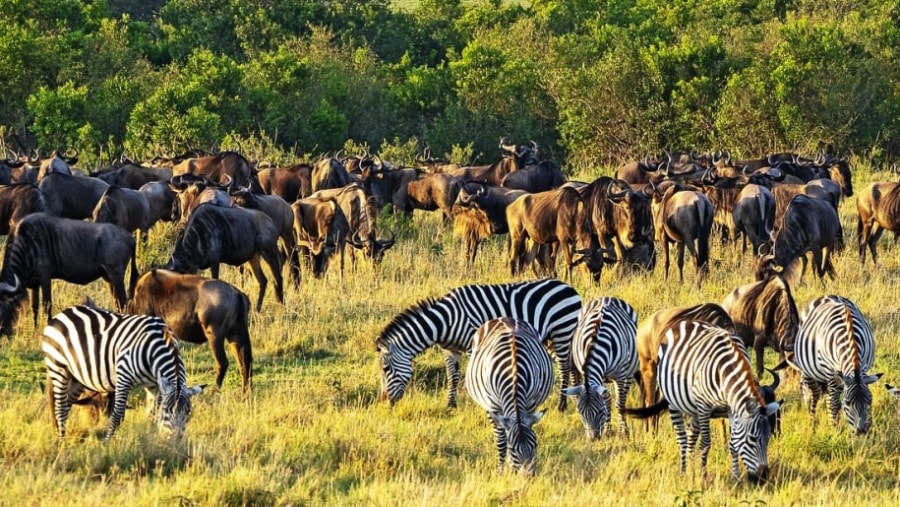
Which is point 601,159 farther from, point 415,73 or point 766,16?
point 766,16

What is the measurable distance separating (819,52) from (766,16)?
15766mm

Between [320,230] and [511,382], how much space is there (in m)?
9.72

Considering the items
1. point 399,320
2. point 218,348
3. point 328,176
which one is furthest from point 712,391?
point 328,176

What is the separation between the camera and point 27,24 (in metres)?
37.3

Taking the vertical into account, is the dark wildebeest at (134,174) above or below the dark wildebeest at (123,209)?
above

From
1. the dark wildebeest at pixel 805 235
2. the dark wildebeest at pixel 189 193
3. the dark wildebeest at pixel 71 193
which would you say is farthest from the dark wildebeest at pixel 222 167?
the dark wildebeest at pixel 805 235

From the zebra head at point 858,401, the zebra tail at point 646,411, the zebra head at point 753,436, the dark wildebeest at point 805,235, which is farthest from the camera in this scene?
the dark wildebeest at point 805,235

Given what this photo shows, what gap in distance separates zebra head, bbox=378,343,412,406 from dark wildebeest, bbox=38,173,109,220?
931 cm

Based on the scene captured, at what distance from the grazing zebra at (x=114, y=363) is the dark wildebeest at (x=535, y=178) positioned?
13669 millimetres

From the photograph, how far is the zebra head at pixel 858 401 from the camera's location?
29.3 ft

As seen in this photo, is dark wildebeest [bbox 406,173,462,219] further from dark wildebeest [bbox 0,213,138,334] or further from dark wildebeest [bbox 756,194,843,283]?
dark wildebeest [bbox 0,213,138,334]

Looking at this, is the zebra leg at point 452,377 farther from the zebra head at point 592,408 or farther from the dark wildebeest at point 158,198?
the dark wildebeest at point 158,198

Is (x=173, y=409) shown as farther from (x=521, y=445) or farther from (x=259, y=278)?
(x=259, y=278)

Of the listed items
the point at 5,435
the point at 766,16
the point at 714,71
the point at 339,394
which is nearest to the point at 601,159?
the point at 714,71
